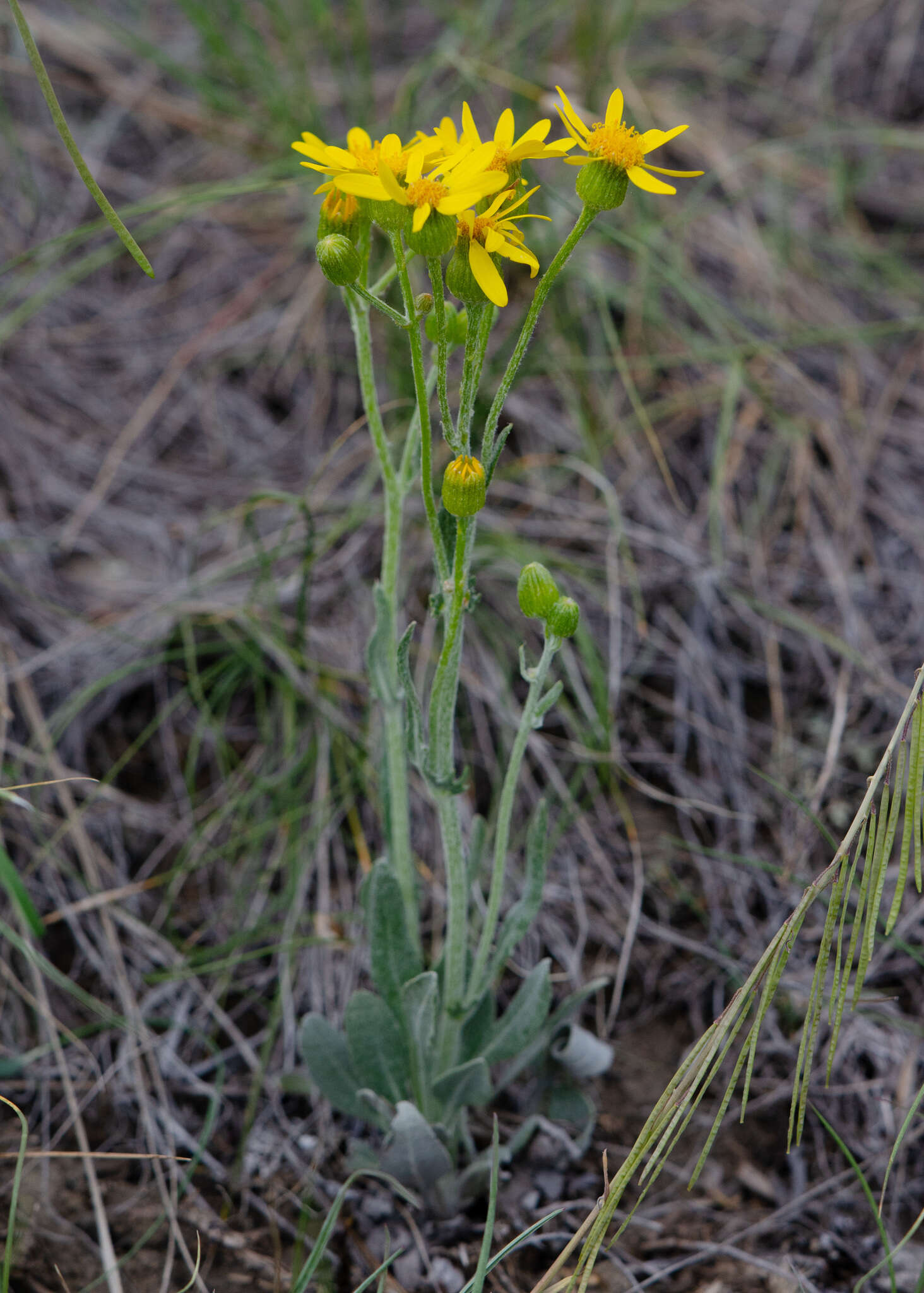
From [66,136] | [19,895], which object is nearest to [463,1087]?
[19,895]

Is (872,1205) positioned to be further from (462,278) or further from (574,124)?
(574,124)

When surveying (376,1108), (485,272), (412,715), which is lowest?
(376,1108)

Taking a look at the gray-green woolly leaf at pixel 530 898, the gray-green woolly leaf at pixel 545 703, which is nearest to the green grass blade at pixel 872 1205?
the gray-green woolly leaf at pixel 530 898

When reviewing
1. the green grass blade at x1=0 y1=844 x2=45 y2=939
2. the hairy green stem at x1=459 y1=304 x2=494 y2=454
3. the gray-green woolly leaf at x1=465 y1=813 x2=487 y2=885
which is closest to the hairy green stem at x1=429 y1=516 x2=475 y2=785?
the hairy green stem at x1=459 y1=304 x2=494 y2=454

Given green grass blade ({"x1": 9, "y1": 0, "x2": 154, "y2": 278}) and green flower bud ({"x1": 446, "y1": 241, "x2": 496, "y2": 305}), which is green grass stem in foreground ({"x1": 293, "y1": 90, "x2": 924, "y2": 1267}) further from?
green grass blade ({"x1": 9, "y1": 0, "x2": 154, "y2": 278})

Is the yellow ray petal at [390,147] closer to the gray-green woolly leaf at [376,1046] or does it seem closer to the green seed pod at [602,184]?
the green seed pod at [602,184]
